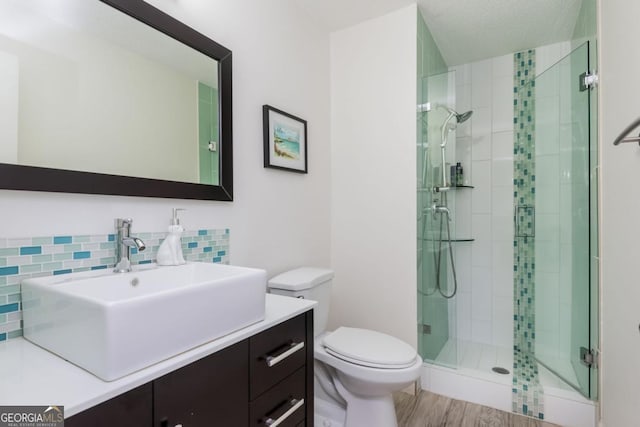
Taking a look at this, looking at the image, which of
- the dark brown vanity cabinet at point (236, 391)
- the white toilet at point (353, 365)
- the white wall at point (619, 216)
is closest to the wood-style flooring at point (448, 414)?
the white toilet at point (353, 365)

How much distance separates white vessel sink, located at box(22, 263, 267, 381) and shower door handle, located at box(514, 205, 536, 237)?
7.14 ft

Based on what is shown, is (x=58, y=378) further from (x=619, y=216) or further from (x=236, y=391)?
(x=619, y=216)

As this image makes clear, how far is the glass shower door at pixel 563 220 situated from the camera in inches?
72.4

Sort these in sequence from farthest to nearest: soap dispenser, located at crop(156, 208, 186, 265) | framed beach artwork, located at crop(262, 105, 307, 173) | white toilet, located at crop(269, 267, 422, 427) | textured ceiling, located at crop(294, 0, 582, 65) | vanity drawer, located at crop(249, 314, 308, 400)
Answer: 1. textured ceiling, located at crop(294, 0, 582, 65)
2. framed beach artwork, located at crop(262, 105, 307, 173)
3. white toilet, located at crop(269, 267, 422, 427)
4. soap dispenser, located at crop(156, 208, 186, 265)
5. vanity drawer, located at crop(249, 314, 308, 400)

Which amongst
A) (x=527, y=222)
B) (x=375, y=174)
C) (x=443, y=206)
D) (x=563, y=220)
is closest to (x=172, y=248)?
(x=375, y=174)

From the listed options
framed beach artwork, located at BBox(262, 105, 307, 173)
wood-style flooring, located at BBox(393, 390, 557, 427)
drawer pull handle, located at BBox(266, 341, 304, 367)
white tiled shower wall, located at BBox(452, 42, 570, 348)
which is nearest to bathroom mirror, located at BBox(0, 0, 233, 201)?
framed beach artwork, located at BBox(262, 105, 307, 173)

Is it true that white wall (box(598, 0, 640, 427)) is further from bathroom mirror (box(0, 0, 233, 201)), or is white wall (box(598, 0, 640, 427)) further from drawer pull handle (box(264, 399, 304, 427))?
bathroom mirror (box(0, 0, 233, 201))

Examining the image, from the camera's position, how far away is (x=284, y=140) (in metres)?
1.89

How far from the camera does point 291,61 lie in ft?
6.52

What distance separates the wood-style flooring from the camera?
1789 mm

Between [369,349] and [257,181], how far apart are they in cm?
100

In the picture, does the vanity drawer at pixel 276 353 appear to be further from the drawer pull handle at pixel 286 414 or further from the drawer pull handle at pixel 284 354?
the drawer pull handle at pixel 286 414

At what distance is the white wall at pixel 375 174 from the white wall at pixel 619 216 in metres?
0.92

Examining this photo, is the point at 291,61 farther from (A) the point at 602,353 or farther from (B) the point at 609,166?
(A) the point at 602,353
